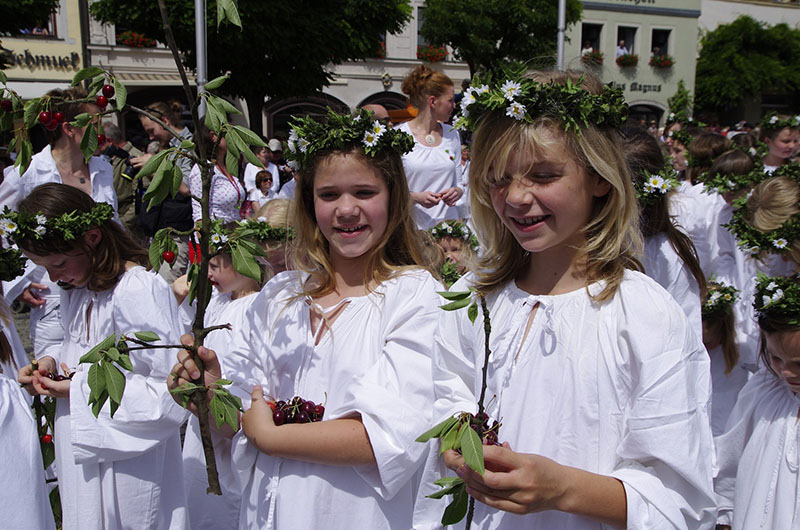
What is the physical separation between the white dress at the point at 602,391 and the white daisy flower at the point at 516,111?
0.50 meters

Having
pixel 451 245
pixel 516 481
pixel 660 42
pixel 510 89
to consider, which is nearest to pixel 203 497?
pixel 451 245

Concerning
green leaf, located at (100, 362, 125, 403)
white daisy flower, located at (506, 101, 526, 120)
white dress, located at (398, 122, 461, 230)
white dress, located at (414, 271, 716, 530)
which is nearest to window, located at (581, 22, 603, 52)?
white dress, located at (398, 122, 461, 230)

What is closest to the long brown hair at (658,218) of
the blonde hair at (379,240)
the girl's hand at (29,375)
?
the blonde hair at (379,240)

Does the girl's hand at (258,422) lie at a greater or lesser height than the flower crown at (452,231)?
lesser

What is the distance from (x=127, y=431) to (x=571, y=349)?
73.7 inches

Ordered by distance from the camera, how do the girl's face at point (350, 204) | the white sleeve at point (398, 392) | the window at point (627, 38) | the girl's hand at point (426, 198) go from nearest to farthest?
the white sleeve at point (398, 392)
the girl's face at point (350, 204)
the girl's hand at point (426, 198)
the window at point (627, 38)

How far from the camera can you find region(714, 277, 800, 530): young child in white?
2676mm

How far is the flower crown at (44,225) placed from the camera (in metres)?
2.91

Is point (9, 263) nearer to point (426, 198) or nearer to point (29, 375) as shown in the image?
point (29, 375)

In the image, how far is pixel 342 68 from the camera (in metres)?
26.5

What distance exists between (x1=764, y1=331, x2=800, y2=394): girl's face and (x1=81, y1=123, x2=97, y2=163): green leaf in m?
2.65

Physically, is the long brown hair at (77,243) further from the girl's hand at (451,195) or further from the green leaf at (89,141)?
the girl's hand at (451,195)

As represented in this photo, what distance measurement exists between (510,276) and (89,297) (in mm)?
2000

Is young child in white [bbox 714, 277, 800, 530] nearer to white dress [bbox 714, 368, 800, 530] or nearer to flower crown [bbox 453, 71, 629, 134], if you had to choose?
white dress [bbox 714, 368, 800, 530]
